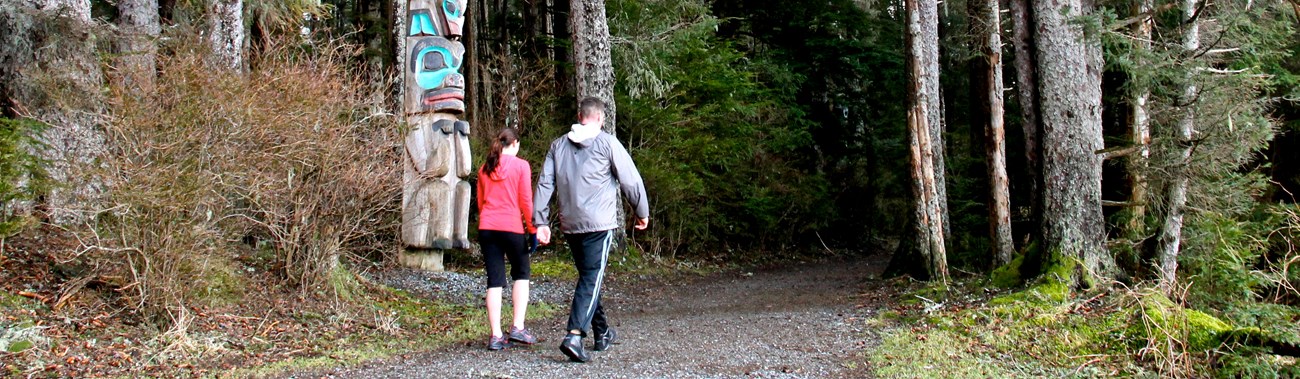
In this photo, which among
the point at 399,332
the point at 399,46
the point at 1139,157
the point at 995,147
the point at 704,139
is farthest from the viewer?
the point at 704,139

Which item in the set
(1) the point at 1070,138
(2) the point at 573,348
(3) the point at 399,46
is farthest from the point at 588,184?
(3) the point at 399,46

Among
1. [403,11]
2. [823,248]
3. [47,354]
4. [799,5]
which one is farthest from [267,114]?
[799,5]

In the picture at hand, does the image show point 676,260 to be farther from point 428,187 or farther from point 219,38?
point 219,38

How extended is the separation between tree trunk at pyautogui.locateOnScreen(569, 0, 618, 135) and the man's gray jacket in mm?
7692

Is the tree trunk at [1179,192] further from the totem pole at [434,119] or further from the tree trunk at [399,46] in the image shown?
the tree trunk at [399,46]

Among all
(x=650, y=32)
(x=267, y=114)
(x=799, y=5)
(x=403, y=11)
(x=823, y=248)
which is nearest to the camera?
(x=267, y=114)

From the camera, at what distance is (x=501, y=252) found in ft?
20.9

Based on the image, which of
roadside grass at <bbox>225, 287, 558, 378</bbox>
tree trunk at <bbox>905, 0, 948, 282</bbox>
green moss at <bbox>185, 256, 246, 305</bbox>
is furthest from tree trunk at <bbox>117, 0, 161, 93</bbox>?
tree trunk at <bbox>905, 0, 948, 282</bbox>

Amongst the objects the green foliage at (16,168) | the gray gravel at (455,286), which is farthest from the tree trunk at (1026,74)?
the green foliage at (16,168)

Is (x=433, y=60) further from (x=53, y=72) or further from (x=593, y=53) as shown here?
(x=53, y=72)

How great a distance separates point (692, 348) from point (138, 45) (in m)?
6.23

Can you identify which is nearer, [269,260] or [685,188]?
[269,260]

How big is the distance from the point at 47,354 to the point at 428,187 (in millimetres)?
6386

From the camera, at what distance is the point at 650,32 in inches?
653
